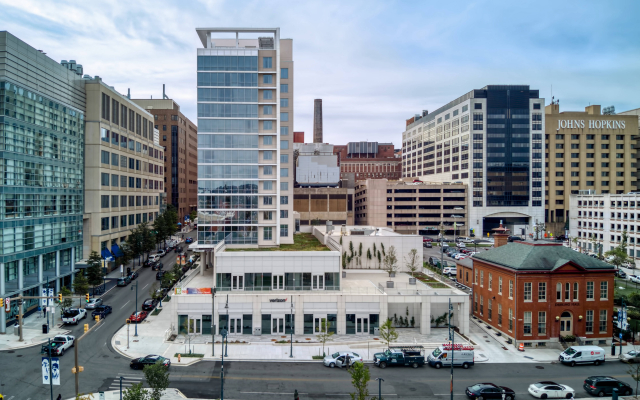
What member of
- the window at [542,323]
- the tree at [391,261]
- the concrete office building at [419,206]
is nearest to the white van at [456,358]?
the window at [542,323]

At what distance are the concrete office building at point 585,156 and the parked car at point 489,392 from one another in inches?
4832

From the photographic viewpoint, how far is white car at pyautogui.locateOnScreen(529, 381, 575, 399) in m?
33.2

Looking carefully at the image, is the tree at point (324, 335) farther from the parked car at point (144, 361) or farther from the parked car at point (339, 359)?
the parked car at point (144, 361)

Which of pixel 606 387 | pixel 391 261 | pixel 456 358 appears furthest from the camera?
pixel 391 261

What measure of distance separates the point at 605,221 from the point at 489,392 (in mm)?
90348

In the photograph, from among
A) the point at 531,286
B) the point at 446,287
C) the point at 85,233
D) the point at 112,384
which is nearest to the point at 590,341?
the point at 531,286

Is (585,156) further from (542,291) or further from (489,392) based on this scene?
(489,392)

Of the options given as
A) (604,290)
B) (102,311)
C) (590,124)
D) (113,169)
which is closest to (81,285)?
(102,311)

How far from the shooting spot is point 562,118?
140 meters

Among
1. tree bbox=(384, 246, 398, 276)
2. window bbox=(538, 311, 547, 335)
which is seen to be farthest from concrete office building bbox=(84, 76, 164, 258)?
window bbox=(538, 311, 547, 335)

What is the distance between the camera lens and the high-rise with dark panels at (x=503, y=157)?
13438 cm

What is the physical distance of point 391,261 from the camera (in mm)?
61312

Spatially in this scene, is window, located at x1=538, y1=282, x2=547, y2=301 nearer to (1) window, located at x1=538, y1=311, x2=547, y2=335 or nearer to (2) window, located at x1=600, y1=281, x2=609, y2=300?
(1) window, located at x1=538, y1=311, x2=547, y2=335

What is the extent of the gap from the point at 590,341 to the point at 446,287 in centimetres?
1598
